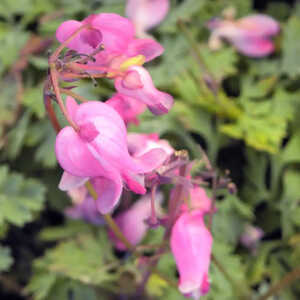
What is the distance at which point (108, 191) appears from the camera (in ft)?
2.01

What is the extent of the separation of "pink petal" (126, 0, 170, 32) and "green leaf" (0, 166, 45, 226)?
0.53 meters

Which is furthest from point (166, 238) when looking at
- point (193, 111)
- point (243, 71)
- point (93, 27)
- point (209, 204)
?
point (243, 71)

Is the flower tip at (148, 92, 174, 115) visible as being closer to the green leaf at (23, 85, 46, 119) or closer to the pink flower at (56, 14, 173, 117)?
the pink flower at (56, 14, 173, 117)

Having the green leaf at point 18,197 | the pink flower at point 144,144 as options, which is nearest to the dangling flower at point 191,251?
the pink flower at point 144,144

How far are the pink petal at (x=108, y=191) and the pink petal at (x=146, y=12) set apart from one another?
0.75 metres

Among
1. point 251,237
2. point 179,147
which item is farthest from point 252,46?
point 251,237

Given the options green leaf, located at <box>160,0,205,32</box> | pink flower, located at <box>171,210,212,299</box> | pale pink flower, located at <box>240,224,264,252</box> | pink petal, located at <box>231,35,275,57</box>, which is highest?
green leaf, located at <box>160,0,205,32</box>

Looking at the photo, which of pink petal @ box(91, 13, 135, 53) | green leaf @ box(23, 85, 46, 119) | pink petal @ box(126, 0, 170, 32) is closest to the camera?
pink petal @ box(91, 13, 135, 53)

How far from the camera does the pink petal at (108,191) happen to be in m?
0.59

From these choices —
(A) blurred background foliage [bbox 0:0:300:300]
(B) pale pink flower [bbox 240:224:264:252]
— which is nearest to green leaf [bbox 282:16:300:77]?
(A) blurred background foliage [bbox 0:0:300:300]

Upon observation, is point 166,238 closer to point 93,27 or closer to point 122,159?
point 122,159

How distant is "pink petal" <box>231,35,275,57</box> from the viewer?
1323 millimetres

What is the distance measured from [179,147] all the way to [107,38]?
60cm

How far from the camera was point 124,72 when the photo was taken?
637 millimetres
